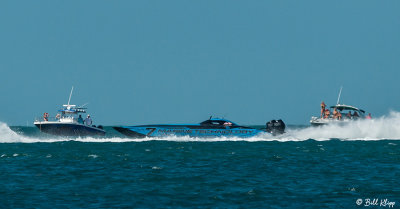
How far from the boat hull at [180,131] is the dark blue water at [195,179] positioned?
955 cm

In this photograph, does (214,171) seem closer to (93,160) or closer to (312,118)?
(93,160)

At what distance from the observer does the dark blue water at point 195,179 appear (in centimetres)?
1936

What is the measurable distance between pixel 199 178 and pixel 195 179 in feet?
1.15

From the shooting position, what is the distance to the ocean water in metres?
19.3

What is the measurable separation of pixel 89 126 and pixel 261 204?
35310 mm

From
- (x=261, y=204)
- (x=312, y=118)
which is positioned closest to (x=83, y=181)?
(x=261, y=204)

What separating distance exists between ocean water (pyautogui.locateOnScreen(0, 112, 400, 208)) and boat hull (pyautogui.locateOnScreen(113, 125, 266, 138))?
6.10m

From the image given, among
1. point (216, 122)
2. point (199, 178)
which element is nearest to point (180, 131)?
point (216, 122)

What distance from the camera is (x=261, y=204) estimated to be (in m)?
18.9

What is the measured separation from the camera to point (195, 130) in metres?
46.9

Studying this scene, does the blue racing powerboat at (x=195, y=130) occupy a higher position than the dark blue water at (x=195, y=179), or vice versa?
the blue racing powerboat at (x=195, y=130)

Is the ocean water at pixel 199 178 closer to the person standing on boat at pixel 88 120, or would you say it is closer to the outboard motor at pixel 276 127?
the outboard motor at pixel 276 127

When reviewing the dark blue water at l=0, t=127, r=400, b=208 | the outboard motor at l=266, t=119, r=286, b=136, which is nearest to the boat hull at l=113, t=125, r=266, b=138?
the outboard motor at l=266, t=119, r=286, b=136

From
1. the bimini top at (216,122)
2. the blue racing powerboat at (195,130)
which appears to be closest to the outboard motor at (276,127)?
the blue racing powerboat at (195,130)
